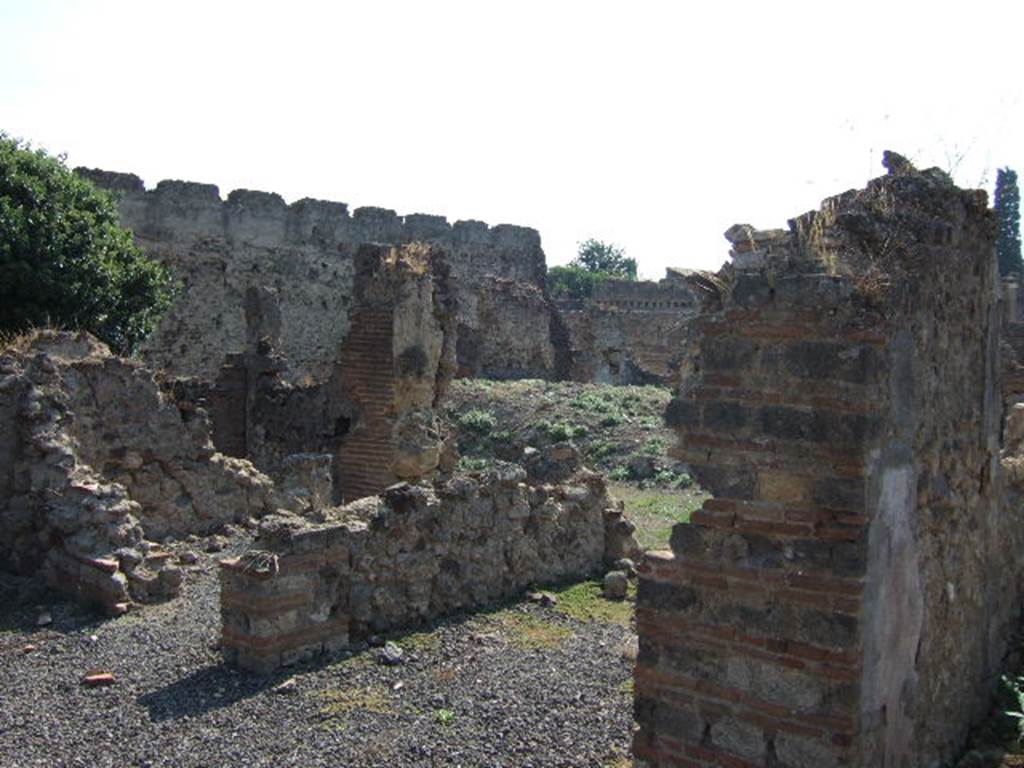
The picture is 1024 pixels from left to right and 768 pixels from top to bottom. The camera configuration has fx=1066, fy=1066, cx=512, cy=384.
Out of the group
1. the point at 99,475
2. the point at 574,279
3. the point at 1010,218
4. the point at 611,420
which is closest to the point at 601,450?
the point at 611,420

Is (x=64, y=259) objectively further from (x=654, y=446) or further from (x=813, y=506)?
(x=813, y=506)

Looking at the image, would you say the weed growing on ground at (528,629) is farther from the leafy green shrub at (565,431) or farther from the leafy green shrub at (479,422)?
the leafy green shrub at (479,422)

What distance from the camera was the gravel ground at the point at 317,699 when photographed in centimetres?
602

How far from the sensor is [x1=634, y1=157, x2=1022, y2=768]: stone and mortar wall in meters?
4.19

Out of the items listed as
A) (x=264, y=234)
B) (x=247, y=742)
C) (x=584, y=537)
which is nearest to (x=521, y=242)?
(x=264, y=234)

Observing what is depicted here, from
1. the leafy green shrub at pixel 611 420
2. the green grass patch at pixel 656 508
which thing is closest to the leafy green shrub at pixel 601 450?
the leafy green shrub at pixel 611 420

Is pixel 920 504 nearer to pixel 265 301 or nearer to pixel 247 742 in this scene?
pixel 247 742

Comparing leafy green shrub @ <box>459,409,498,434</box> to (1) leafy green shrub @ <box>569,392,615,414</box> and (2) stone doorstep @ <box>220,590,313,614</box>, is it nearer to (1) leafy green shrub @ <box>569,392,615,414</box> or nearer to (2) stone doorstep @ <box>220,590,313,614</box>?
(1) leafy green shrub @ <box>569,392,615,414</box>

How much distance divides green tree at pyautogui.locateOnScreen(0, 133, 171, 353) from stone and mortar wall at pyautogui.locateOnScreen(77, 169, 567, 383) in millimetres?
4729

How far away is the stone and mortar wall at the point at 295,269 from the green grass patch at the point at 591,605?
13.0 metres

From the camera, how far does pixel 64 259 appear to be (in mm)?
15680

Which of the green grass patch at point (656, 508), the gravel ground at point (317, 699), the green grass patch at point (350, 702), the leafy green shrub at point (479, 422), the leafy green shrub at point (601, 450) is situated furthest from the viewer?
the leafy green shrub at point (479, 422)

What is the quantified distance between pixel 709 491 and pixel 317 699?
11.7 feet

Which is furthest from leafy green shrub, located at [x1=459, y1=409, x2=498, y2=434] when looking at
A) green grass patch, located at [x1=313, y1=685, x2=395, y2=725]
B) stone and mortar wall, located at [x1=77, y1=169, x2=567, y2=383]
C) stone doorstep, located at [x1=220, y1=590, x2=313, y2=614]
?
green grass patch, located at [x1=313, y1=685, x2=395, y2=725]
